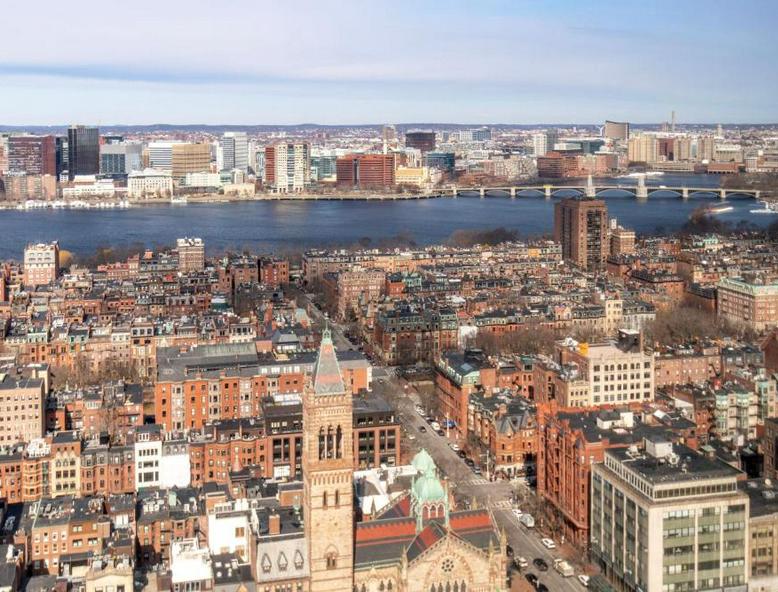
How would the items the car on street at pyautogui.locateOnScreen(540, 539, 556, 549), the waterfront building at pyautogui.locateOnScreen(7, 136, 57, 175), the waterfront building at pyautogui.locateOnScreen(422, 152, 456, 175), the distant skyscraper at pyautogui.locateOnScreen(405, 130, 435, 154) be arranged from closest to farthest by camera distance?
the car on street at pyautogui.locateOnScreen(540, 539, 556, 549), the waterfront building at pyautogui.locateOnScreen(7, 136, 57, 175), the waterfront building at pyautogui.locateOnScreen(422, 152, 456, 175), the distant skyscraper at pyautogui.locateOnScreen(405, 130, 435, 154)

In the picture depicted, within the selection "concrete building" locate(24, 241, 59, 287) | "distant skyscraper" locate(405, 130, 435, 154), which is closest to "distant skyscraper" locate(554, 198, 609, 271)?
"concrete building" locate(24, 241, 59, 287)

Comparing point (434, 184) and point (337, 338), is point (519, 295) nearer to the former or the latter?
point (337, 338)

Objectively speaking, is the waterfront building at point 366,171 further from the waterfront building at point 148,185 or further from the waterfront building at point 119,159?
the waterfront building at point 119,159

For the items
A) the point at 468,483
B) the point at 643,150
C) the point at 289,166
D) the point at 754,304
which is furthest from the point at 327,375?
the point at 643,150

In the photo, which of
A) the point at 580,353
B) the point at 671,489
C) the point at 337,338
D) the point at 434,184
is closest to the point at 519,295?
the point at 337,338

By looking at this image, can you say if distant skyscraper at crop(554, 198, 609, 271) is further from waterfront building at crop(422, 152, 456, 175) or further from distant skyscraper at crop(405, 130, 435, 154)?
distant skyscraper at crop(405, 130, 435, 154)

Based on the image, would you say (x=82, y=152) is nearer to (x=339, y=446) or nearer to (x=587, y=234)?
(x=587, y=234)
